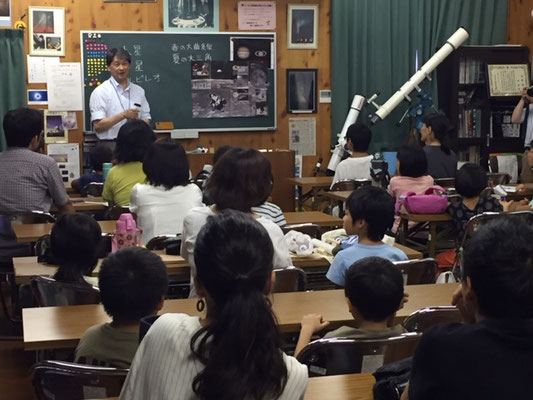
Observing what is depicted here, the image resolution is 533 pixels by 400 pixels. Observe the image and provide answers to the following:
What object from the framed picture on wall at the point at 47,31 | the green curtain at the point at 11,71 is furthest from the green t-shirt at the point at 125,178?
the framed picture on wall at the point at 47,31

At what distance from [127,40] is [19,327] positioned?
3.76 m

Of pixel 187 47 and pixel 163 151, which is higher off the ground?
pixel 187 47

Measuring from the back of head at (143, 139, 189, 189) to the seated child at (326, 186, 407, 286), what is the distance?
3.15 feet

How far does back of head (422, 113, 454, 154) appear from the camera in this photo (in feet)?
21.9

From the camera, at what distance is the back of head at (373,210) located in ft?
12.1

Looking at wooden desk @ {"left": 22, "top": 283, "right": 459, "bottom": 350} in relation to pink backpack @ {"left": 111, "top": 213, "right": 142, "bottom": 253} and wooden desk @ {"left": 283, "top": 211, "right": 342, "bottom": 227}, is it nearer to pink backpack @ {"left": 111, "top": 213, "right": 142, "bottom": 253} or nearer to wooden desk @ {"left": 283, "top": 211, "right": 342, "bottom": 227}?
pink backpack @ {"left": 111, "top": 213, "right": 142, "bottom": 253}

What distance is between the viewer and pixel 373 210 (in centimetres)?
369

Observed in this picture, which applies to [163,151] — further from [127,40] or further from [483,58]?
[483,58]

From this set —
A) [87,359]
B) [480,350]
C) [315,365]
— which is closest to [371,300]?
[315,365]

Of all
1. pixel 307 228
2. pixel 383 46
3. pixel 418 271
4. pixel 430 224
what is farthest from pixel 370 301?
pixel 383 46

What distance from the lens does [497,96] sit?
908 centimetres

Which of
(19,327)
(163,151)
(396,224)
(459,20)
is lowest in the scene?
(19,327)

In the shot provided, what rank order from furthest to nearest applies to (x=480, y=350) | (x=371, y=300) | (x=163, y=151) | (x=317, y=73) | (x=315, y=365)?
1. (x=317, y=73)
2. (x=163, y=151)
3. (x=371, y=300)
4. (x=315, y=365)
5. (x=480, y=350)

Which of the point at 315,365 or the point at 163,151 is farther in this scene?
the point at 163,151
